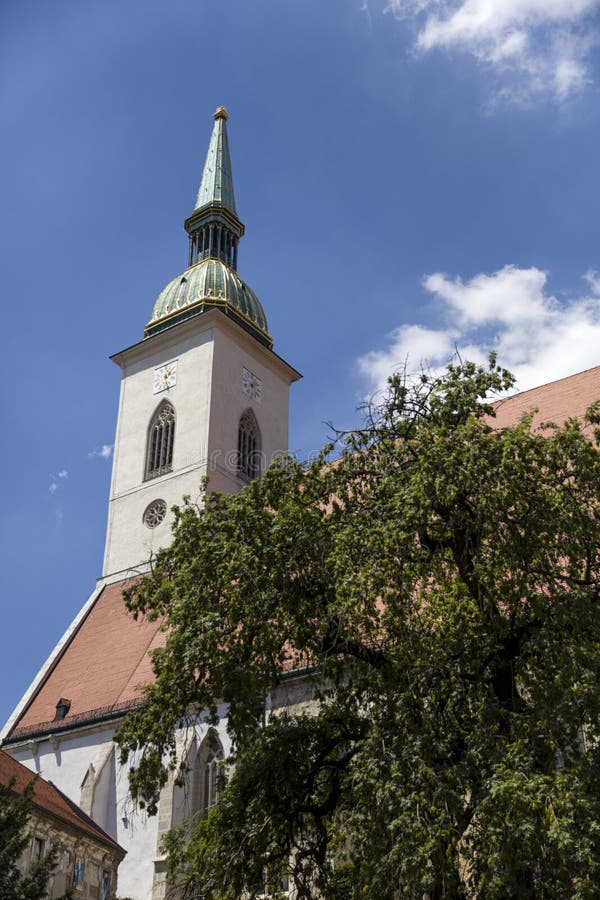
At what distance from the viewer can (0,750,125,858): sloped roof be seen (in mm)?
19422

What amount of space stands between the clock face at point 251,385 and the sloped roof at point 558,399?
1494 centimetres

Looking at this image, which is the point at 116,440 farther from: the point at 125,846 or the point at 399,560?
the point at 399,560

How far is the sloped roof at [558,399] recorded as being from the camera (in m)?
24.4

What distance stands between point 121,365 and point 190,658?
30.6m

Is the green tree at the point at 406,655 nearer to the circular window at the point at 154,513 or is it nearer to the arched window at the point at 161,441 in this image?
the circular window at the point at 154,513

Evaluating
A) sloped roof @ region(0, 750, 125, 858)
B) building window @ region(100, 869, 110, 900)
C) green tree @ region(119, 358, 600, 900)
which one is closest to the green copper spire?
sloped roof @ region(0, 750, 125, 858)

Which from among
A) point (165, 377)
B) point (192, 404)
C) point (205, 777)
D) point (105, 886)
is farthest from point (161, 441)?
point (105, 886)

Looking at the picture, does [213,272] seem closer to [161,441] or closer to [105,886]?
[161,441]

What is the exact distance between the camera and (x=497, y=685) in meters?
11.7

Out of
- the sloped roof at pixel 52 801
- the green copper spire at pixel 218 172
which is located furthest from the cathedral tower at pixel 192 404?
the sloped roof at pixel 52 801

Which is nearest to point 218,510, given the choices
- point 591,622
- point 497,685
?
point 497,685

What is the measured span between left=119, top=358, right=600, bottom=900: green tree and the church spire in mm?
32747

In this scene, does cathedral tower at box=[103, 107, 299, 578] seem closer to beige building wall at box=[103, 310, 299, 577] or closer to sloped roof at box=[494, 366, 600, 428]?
beige building wall at box=[103, 310, 299, 577]

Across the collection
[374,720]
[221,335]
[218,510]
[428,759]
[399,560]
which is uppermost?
[221,335]
